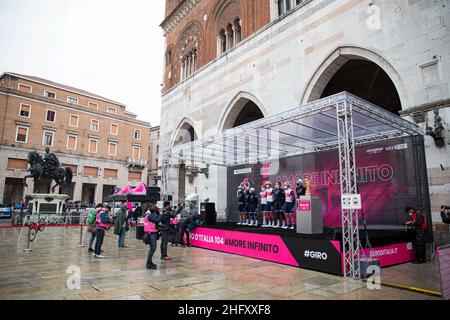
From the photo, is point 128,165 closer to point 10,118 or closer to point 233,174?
point 10,118

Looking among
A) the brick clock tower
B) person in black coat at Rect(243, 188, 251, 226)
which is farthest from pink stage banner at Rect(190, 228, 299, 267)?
the brick clock tower

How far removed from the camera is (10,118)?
117 feet

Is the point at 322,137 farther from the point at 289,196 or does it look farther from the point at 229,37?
the point at 229,37

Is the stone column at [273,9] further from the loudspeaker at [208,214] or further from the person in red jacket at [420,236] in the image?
the person in red jacket at [420,236]

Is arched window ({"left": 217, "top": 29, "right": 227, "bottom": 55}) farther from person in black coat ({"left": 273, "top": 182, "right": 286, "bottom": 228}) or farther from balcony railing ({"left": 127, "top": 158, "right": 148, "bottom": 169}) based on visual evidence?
balcony railing ({"left": 127, "top": 158, "right": 148, "bottom": 169})

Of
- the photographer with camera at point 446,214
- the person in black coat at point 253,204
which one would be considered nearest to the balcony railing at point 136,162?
the person in black coat at point 253,204

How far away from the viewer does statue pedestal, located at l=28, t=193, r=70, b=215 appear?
2158 cm

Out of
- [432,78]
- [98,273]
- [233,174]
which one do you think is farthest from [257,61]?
[98,273]

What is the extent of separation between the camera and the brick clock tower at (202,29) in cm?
1756

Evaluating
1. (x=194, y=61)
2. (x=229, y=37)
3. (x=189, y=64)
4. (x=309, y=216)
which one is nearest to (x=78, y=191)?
(x=189, y=64)

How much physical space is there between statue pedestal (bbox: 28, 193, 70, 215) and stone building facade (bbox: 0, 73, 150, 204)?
12.1 metres

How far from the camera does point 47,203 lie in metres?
22.0

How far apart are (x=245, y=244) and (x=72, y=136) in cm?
3883
